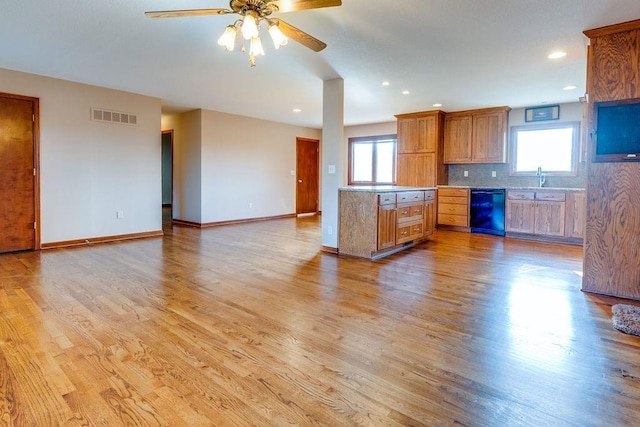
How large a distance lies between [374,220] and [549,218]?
11.4 ft

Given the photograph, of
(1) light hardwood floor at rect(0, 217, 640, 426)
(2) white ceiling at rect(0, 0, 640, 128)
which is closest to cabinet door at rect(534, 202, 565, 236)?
(2) white ceiling at rect(0, 0, 640, 128)

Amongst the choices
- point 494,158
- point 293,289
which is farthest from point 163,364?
point 494,158

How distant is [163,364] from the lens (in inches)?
77.4

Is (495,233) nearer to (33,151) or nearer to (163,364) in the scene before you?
(163,364)

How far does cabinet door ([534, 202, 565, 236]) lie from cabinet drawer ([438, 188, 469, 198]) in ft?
4.03

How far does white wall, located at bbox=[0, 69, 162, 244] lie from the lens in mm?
5008

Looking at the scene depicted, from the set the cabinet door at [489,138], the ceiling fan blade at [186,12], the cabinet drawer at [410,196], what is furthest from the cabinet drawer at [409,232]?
the ceiling fan blade at [186,12]

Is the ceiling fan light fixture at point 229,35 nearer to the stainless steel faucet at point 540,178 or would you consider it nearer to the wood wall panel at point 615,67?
the wood wall panel at point 615,67

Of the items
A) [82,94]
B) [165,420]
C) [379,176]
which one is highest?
[82,94]

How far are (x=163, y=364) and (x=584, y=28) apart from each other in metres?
4.28

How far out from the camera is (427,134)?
24.3ft

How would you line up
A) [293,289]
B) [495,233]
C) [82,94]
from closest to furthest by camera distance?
[293,289] → [82,94] → [495,233]

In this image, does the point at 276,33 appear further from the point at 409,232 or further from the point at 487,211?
the point at 487,211

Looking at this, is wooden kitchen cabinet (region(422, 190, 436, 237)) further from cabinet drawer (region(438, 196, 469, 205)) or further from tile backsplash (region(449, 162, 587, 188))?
tile backsplash (region(449, 162, 587, 188))
